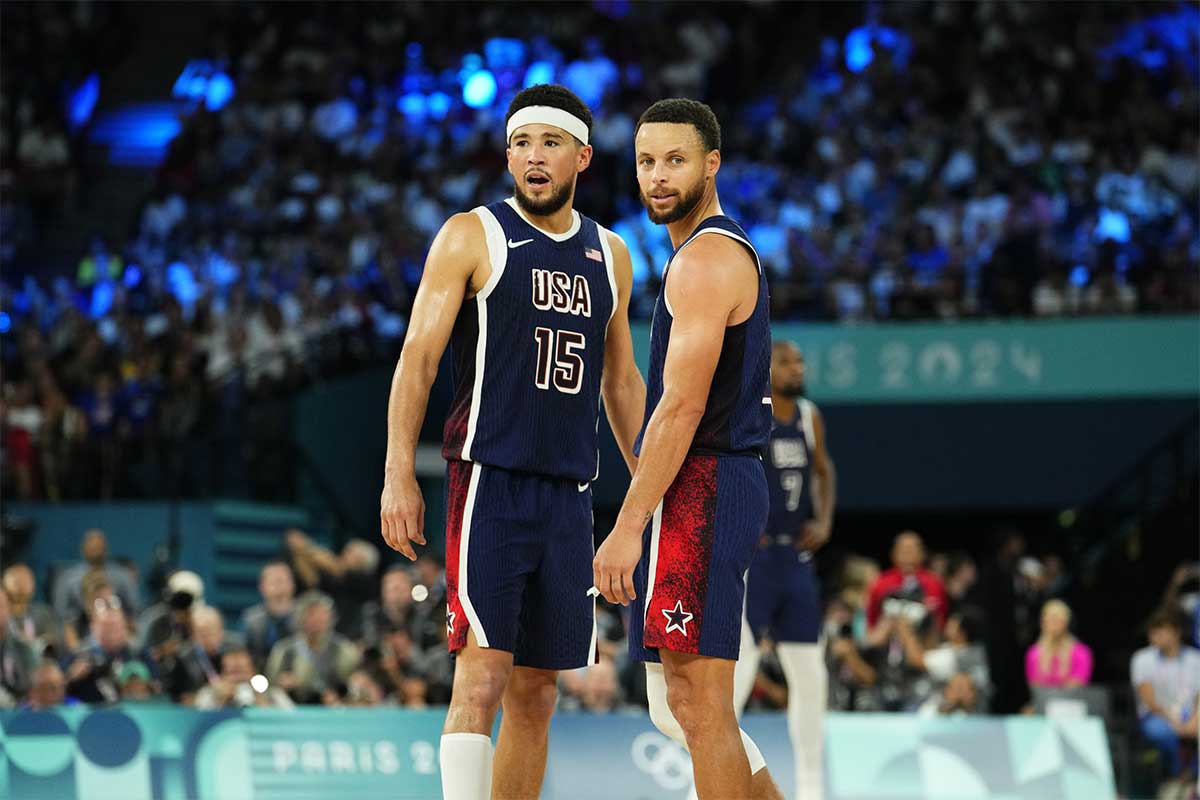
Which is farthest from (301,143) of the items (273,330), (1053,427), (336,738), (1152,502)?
(336,738)

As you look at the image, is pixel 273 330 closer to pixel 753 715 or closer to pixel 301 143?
pixel 301 143

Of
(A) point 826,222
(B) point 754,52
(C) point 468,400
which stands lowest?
(C) point 468,400

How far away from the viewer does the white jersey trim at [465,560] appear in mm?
5883

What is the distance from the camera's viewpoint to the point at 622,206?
20203 mm

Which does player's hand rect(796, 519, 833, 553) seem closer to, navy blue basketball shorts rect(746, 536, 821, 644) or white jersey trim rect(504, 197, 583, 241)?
navy blue basketball shorts rect(746, 536, 821, 644)

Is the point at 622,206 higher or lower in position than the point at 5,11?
lower

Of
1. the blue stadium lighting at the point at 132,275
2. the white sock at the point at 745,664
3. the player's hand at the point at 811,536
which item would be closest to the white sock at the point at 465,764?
the white sock at the point at 745,664

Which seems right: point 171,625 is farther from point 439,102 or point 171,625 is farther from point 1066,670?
point 439,102

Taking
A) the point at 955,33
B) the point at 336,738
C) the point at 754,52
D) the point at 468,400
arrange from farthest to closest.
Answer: the point at 754,52
the point at 955,33
the point at 336,738
the point at 468,400

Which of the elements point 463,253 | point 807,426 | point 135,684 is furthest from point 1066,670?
point 463,253

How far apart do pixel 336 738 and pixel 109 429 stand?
28.3ft

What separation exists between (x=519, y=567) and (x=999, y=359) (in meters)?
12.6

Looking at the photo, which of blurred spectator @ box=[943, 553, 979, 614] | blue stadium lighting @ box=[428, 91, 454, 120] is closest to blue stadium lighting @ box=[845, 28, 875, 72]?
blue stadium lighting @ box=[428, 91, 454, 120]

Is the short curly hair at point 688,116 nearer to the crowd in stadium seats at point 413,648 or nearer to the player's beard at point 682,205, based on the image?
the player's beard at point 682,205
